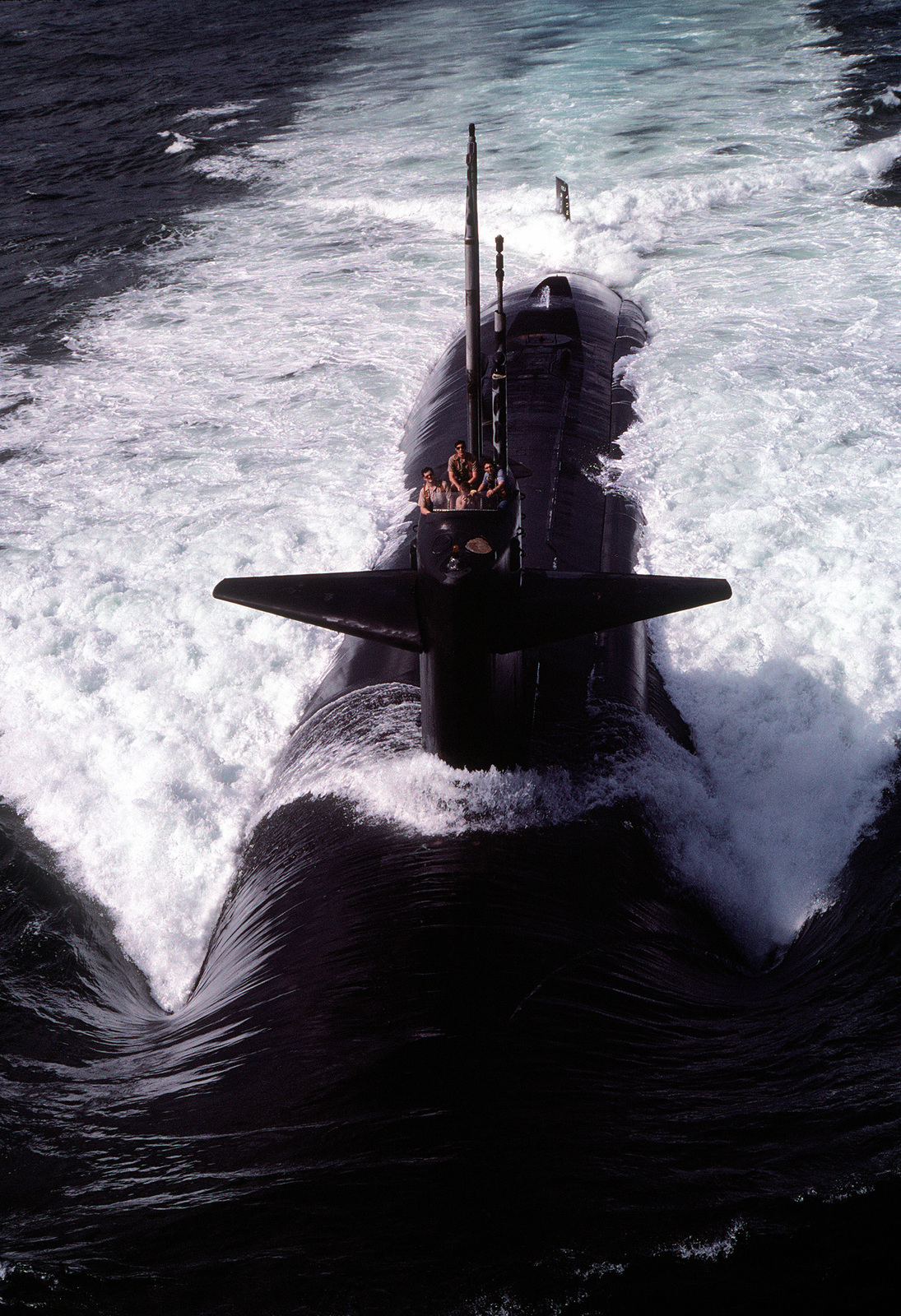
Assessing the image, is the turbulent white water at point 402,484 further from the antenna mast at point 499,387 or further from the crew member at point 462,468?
the antenna mast at point 499,387

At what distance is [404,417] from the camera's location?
55.9ft

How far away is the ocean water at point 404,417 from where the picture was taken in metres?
9.24

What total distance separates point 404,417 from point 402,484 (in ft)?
8.86

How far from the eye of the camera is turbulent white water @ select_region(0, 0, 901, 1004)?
367 inches

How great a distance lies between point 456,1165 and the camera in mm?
5086

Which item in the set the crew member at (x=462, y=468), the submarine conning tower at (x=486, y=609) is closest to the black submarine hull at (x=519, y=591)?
the submarine conning tower at (x=486, y=609)

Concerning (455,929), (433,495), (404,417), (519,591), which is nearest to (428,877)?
(455,929)

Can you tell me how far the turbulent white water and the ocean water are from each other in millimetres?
53

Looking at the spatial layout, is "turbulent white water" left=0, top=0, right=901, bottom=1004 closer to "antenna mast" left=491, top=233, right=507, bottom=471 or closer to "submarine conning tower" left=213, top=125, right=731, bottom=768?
"submarine conning tower" left=213, top=125, right=731, bottom=768

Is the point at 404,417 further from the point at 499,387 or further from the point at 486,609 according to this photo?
the point at 486,609

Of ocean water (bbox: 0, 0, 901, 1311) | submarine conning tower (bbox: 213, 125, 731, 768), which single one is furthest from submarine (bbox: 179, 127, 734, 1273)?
ocean water (bbox: 0, 0, 901, 1311)

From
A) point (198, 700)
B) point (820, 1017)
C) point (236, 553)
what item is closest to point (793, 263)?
point (236, 553)

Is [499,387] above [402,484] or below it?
above

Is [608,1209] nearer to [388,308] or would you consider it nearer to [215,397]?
[215,397]
